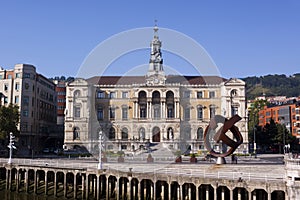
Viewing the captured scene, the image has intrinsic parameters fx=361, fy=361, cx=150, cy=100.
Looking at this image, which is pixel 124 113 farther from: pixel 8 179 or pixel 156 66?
pixel 8 179

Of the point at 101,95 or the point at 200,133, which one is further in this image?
the point at 101,95

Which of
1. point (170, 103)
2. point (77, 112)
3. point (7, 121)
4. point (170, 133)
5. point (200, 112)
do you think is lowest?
point (170, 133)

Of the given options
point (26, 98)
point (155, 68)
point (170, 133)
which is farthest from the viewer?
point (155, 68)

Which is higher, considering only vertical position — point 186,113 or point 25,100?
point 25,100

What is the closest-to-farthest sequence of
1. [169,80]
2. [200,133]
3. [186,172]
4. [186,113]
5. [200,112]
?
[186,172], [200,133], [169,80], [200,112], [186,113]

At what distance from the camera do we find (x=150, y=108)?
10031cm

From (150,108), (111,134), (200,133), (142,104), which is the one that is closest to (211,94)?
(200,133)

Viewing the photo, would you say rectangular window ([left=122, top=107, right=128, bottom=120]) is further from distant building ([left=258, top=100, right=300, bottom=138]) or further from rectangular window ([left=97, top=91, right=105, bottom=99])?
distant building ([left=258, top=100, right=300, bottom=138])

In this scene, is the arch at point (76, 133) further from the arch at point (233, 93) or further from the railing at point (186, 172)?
the railing at point (186, 172)

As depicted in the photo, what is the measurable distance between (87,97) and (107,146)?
15.4 metres

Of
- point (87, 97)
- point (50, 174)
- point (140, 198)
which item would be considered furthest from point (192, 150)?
point (140, 198)

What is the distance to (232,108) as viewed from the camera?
101m

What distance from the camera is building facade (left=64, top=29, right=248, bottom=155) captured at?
98125mm

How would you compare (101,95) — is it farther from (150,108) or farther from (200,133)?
(200,133)
